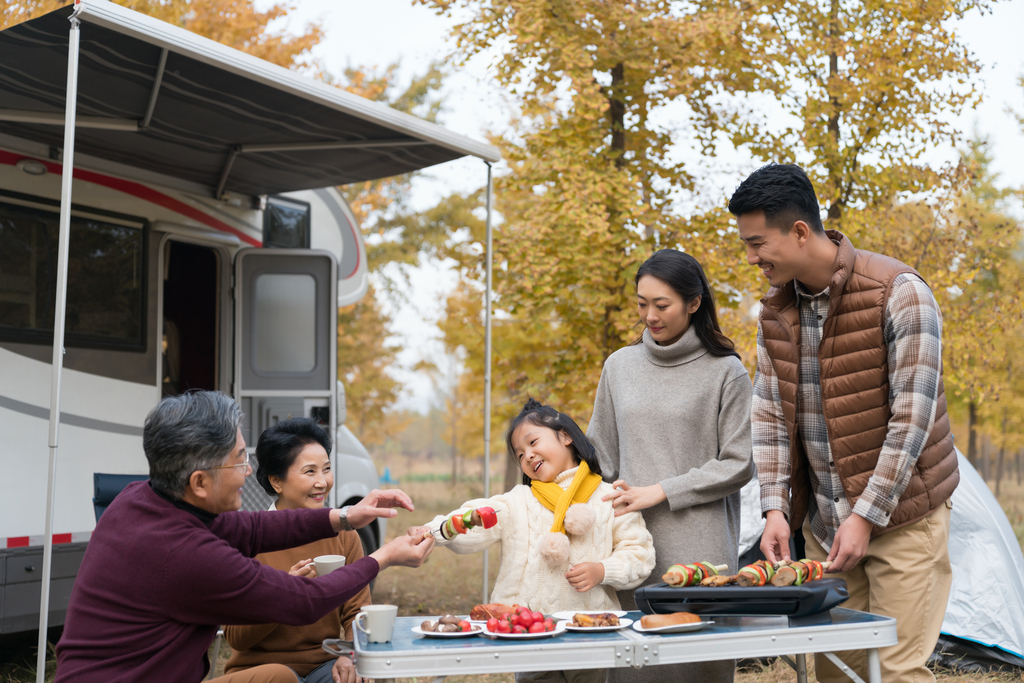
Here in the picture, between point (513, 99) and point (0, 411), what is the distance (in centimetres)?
675

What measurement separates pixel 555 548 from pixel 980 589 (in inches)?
123

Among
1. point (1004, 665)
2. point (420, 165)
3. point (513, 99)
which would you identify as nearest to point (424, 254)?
point (513, 99)

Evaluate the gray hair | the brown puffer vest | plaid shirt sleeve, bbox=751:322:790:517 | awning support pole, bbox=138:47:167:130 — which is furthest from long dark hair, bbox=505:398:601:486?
awning support pole, bbox=138:47:167:130

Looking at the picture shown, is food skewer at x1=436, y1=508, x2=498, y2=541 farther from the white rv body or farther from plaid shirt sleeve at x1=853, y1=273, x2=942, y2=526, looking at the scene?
the white rv body

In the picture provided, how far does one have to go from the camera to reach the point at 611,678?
2598mm

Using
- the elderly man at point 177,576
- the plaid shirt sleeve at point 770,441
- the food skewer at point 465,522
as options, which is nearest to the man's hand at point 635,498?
the plaid shirt sleeve at point 770,441

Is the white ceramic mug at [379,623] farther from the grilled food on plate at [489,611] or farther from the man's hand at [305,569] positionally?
the man's hand at [305,569]

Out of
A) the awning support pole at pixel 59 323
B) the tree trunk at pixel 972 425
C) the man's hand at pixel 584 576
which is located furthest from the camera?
the tree trunk at pixel 972 425

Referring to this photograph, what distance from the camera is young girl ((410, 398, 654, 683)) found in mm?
2424

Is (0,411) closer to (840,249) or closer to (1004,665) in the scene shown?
(840,249)

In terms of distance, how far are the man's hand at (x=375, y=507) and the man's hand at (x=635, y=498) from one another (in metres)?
0.60

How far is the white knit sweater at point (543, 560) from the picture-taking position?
246 cm

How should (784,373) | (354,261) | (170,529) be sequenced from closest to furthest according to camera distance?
(170,529) → (784,373) → (354,261)

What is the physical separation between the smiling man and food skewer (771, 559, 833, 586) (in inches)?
4.6
